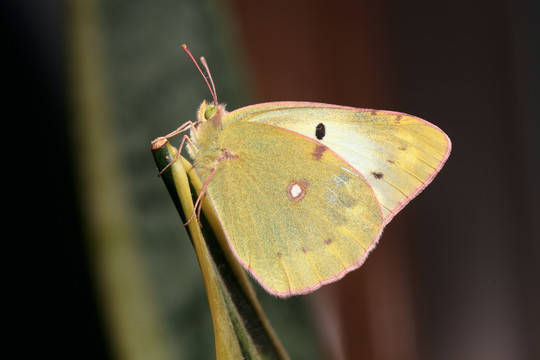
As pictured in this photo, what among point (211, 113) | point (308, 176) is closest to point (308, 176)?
point (308, 176)

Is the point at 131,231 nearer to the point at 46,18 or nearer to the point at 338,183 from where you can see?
the point at 338,183

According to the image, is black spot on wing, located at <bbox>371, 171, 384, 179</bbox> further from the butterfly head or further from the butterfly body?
the butterfly head

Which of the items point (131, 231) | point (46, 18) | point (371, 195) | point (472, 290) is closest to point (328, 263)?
point (371, 195)

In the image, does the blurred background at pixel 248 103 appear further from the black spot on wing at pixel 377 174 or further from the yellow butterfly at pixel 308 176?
the black spot on wing at pixel 377 174

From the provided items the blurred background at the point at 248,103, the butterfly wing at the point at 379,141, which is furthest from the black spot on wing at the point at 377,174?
the blurred background at the point at 248,103

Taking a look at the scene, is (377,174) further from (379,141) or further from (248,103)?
Answer: (248,103)

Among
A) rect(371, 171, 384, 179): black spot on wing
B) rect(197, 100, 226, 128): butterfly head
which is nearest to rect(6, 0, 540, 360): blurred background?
rect(197, 100, 226, 128): butterfly head
